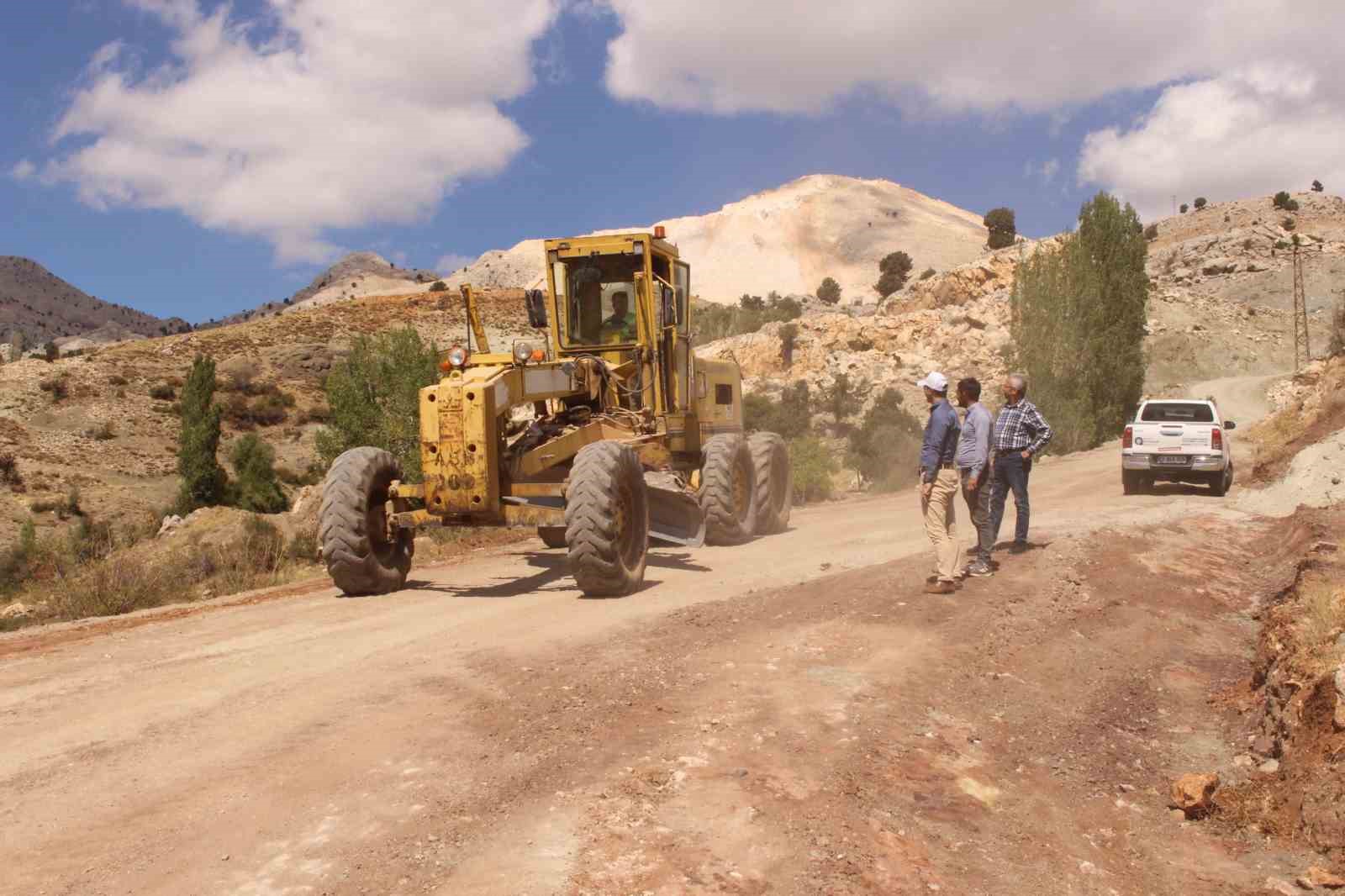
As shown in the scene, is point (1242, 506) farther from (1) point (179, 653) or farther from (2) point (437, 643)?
(1) point (179, 653)

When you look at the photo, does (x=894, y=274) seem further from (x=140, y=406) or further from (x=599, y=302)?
(x=599, y=302)

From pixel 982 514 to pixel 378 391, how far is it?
22552 mm

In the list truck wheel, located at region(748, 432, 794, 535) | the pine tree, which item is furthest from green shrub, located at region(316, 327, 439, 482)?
truck wheel, located at region(748, 432, 794, 535)

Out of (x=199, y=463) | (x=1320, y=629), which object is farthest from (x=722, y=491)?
(x=199, y=463)

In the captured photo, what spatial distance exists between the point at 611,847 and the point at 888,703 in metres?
2.61

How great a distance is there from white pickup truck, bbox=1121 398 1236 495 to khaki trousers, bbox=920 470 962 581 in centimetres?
1097

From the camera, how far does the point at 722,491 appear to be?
43.9ft

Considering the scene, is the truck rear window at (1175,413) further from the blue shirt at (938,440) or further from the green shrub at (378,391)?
the green shrub at (378,391)

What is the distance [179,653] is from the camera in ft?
25.9

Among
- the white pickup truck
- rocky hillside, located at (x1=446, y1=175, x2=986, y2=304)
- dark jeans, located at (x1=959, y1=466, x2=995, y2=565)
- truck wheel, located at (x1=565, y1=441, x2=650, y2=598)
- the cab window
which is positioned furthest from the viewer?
rocky hillside, located at (x1=446, y1=175, x2=986, y2=304)

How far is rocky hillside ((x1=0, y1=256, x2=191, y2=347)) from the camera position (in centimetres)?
13378

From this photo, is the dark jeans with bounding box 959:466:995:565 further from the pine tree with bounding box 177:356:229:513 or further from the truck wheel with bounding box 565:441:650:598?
the pine tree with bounding box 177:356:229:513

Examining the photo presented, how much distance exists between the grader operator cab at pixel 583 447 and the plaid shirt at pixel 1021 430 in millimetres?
3447

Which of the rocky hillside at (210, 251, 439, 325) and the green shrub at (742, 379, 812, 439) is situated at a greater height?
the rocky hillside at (210, 251, 439, 325)
